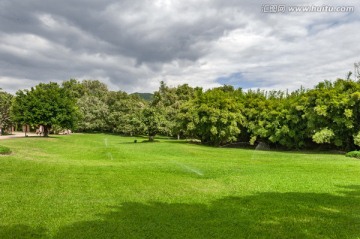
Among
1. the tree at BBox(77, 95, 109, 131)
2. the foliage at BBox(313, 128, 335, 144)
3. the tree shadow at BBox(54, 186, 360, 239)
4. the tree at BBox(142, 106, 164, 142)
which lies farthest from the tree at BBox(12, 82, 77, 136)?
the tree shadow at BBox(54, 186, 360, 239)

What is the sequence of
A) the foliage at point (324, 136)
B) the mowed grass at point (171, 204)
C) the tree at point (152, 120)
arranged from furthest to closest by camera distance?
the tree at point (152, 120) < the foliage at point (324, 136) < the mowed grass at point (171, 204)

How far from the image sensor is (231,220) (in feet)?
28.5

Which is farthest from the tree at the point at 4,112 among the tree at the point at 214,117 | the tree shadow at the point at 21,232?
the tree shadow at the point at 21,232

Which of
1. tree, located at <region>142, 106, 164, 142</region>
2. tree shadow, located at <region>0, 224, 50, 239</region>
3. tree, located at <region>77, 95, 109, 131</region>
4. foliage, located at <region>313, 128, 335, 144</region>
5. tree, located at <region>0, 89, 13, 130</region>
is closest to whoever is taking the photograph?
tree shadow, located at <region>0, 224, 50, 239</region>

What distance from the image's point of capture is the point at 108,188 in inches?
500

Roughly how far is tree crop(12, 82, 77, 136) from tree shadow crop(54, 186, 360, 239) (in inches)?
1807

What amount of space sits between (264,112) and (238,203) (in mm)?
37910

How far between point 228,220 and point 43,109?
160ft

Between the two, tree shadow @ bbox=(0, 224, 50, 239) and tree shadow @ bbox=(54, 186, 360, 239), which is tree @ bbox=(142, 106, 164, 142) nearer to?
tree shadow @ bbox=(54, 186, 360, 239)

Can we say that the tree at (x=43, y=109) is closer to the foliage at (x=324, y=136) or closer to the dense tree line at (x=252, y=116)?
the dense tree line at (x=252, y=116)

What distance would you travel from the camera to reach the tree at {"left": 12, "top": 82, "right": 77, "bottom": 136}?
50816 mm

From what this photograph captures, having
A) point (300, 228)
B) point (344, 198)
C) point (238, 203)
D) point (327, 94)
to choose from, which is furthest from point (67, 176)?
point (327, 94)

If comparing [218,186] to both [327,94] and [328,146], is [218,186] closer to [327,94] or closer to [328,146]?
[327,94]

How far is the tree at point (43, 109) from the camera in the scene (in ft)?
167
